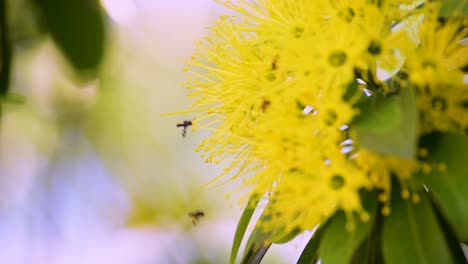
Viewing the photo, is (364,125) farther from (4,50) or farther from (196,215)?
(4,50)

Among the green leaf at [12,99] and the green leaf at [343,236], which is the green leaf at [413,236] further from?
the green leaf at [12,99]

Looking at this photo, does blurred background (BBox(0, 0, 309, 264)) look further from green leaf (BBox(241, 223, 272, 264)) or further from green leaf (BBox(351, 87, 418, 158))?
green leaf (BBox(351, 87, 418, 158))

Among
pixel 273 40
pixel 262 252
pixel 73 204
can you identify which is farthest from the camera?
pixel 73 204

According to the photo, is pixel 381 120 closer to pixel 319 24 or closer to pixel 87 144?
pixel 319 24

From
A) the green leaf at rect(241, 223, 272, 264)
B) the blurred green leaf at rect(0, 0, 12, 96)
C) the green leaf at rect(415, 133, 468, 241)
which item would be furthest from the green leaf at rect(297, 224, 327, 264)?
the blurred green leaf at rect(0, 0, 12, 96)

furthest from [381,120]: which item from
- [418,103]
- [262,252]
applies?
[262,252]

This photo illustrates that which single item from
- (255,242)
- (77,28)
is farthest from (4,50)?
(255,242)

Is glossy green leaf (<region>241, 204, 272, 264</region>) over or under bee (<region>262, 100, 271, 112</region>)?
under
